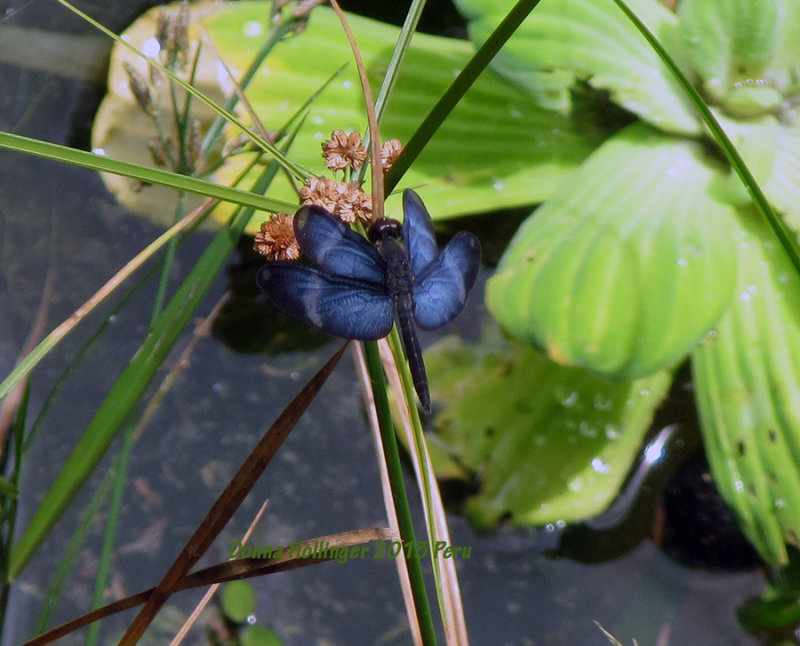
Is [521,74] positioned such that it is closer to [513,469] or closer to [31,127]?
[513,469]

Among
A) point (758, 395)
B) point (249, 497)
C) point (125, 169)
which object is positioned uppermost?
point (125, 169)

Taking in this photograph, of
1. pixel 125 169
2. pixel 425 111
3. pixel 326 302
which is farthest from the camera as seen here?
pixel 425 111

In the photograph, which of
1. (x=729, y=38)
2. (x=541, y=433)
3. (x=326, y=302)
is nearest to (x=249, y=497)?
(x=541, y=433)

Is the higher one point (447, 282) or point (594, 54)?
point (594, 54)

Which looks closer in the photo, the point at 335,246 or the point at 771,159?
the point at 335,246

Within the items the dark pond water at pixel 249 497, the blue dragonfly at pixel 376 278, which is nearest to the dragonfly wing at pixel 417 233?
the blue dragonfly at pixel 376 278

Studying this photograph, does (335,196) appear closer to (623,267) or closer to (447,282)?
(447,282)

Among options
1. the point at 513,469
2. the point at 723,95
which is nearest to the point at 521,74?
the point at 723,95
